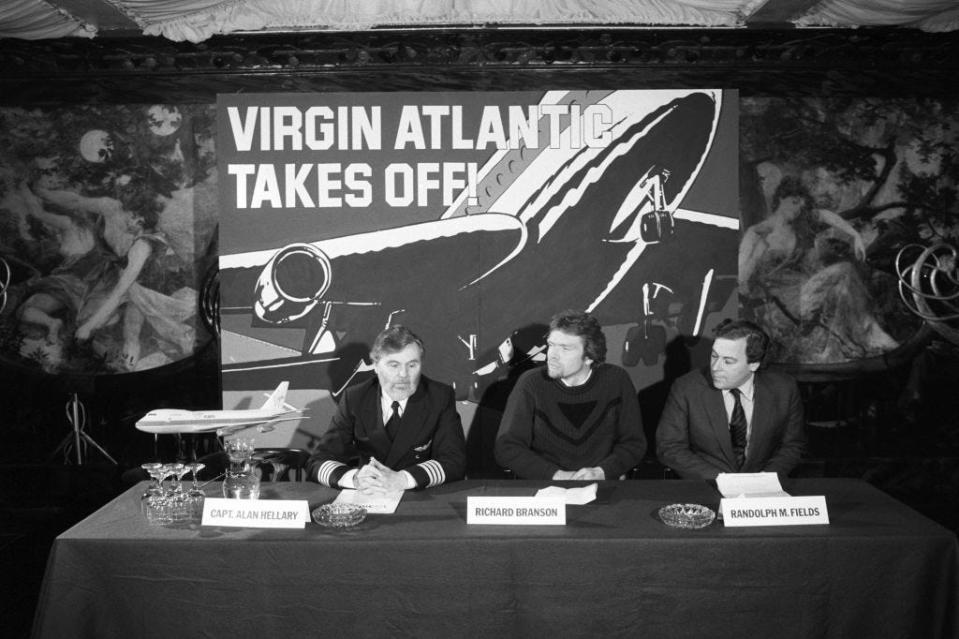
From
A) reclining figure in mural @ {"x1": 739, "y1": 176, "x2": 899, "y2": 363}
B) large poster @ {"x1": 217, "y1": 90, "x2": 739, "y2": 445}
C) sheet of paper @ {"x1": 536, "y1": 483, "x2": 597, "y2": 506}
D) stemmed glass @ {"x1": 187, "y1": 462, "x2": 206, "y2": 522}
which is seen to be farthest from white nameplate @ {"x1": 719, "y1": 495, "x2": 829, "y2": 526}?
reclining figure in mural @ {"x1": 739, "y1": 176, "x2": 899, "y2": 363}

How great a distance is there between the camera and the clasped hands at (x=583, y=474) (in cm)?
338

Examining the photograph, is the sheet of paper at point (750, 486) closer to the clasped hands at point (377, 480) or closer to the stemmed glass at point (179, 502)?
the clasped hands at point (377, 480)

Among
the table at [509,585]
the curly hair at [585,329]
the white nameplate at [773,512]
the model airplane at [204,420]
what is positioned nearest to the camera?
the table at [509,585]

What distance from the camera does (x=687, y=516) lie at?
2.56 meters

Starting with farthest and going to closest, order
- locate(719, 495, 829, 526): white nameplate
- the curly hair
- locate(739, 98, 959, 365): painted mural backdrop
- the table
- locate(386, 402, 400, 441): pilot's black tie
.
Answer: locate(739, 98, 959, 365): painted mural backdrop < the curly hair < locate(386, 402, 400, 441): pilot's black tie < locate(719, 495, 829, 526): white nameplate < the table

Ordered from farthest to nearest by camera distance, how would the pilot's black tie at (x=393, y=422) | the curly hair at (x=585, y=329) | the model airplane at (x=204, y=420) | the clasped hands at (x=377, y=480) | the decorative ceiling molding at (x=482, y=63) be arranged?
the decorative ceiling molding at (x=482, y=63) < the model airplane at (x=204, y=420) < the curly hair at (x=585, y=329) < the pilot's black tie at (x=393, y=422) < the clasped hands at (x=377, y=480)

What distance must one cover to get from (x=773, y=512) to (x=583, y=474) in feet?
3.16

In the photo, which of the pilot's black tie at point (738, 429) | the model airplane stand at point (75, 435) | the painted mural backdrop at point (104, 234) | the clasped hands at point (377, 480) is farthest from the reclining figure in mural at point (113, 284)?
the pilot's black tie at point (738, 429)

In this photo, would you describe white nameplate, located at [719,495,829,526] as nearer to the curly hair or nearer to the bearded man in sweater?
the bearded man in sweater

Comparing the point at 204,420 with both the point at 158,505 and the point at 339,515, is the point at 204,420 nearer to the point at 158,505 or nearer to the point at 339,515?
the point at 158,505

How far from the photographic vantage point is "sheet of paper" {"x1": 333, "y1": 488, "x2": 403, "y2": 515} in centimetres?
274

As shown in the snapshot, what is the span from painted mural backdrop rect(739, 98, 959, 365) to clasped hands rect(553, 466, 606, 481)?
2079 millimetres

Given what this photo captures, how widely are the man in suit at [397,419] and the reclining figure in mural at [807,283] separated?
2.44 meters

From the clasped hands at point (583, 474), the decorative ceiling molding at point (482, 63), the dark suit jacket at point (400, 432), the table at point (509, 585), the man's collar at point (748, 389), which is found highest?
the decorative ceiling molding at point (482, 63)
